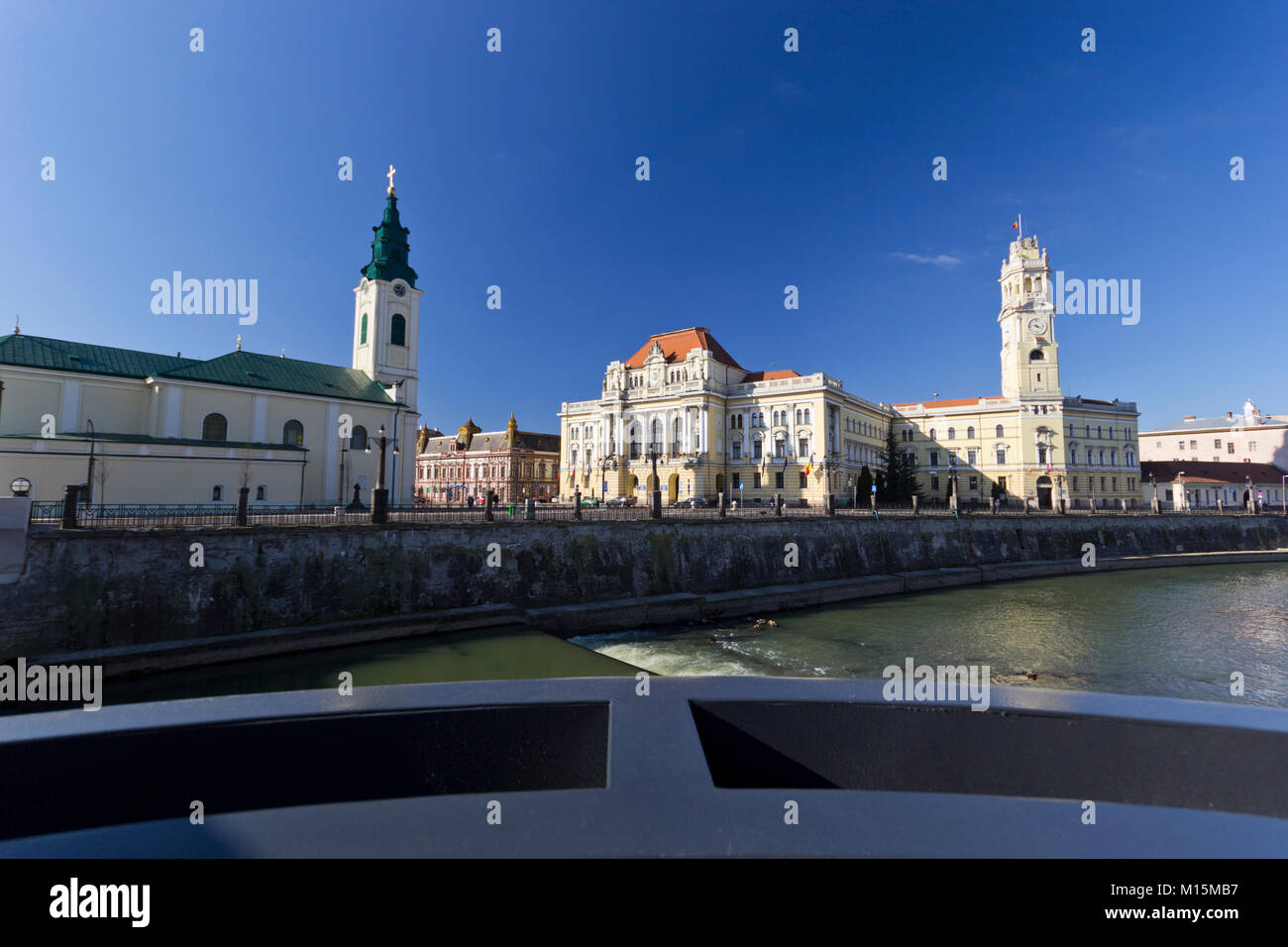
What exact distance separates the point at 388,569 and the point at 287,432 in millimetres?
22651

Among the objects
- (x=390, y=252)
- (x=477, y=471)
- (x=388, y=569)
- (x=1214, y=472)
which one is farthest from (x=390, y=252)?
(x=1214, y=472)

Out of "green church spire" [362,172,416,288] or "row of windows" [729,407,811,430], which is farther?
"row of windows" [729,407,811,430]

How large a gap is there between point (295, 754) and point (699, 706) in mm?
1846

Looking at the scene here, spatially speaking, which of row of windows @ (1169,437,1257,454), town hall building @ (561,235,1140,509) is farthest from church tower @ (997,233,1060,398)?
row of windows @ (1169,437,1257,454)

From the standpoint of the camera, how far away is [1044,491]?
63.0m

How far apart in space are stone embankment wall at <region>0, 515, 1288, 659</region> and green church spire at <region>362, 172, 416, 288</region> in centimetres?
3264

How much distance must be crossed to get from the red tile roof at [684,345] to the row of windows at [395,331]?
2704 centimetres

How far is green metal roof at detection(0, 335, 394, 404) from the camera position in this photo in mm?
29250

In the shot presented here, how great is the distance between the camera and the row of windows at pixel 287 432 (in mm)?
32719

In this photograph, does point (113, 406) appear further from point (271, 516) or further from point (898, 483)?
point (898, 483)

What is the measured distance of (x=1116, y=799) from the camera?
2.64 metres

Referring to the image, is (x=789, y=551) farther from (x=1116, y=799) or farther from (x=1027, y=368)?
(x=1027, y=368)

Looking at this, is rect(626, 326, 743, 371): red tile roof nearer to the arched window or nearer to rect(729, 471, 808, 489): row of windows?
rect(729, 471, 808, 489): row of windows
